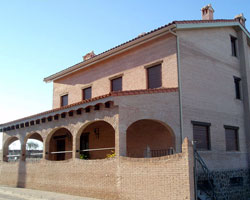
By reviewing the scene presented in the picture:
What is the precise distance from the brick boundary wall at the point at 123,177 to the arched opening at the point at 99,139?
92.9 inches

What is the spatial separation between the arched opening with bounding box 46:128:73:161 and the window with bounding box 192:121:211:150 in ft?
29.7

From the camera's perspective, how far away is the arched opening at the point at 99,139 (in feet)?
58.5

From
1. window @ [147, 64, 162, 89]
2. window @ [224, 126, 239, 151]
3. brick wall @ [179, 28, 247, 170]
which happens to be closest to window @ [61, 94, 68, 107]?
window @ [147, 64, 162, 89]

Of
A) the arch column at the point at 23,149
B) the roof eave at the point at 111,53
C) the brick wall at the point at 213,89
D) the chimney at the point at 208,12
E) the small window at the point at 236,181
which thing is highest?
the chimney at the point at 208,12

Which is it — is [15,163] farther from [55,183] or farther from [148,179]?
[148,179]

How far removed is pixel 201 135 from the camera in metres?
15.1

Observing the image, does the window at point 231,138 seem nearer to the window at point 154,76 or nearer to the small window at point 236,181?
the small window at point 236,181

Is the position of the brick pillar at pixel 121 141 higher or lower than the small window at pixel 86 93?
lower

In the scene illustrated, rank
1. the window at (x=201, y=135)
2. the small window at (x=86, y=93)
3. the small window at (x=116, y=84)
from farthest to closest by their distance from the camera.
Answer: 1. the small window at (x=86, y=93)
2. the small window at (x=116, y=84)
3. the window at (x=201, y=135)

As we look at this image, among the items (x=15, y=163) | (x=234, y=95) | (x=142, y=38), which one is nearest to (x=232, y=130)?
(x=234, y=95)

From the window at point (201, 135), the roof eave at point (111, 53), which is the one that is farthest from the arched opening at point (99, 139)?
the window at point (201, 135)

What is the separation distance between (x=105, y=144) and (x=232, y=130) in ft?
24.7

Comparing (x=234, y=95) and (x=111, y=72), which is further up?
(x=111, y=72)

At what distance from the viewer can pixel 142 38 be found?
1594 centimetres
